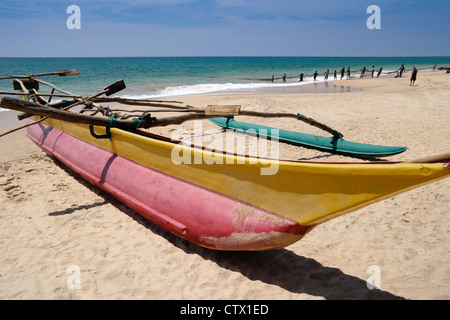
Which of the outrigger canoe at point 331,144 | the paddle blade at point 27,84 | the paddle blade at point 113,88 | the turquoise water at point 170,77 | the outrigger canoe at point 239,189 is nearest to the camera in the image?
the outrigger canoe at point 239,189

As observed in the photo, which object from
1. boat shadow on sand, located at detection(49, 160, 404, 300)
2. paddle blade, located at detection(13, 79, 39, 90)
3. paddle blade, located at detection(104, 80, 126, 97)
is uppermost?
paddle blade, located at detection(13, 79, 39, 90)

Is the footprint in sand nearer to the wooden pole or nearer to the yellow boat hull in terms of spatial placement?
the wooden pole

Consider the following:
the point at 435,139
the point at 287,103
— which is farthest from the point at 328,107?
the point at 435,139

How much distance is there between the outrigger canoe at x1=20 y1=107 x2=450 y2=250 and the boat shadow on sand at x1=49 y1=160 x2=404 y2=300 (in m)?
0.30

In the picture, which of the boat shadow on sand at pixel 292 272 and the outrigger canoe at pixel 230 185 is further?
the boat shadow on sand at pixel 292 272

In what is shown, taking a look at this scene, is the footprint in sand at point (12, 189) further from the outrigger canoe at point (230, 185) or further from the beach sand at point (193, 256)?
the outrigger canoe at point (230, 185)

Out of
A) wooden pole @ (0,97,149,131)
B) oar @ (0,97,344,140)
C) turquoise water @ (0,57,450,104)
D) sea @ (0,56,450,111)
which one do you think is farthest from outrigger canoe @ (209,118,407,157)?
turquoise water @ (0,57,450,104)

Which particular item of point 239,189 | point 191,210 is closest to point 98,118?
point 191,210

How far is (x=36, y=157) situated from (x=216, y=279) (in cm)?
586

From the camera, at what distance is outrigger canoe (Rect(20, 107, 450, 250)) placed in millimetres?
1972

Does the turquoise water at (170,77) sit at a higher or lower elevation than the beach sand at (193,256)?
higher

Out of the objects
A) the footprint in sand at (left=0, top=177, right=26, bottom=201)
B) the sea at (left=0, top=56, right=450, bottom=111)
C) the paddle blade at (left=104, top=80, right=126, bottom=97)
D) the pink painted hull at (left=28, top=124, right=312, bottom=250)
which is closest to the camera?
the pink painted hull at (left=28, top=124, right=312, bottom=250)

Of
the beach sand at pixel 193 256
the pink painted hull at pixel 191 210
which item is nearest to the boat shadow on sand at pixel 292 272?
the beach sand at pixel 193 256

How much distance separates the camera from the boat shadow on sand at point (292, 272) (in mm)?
2432
